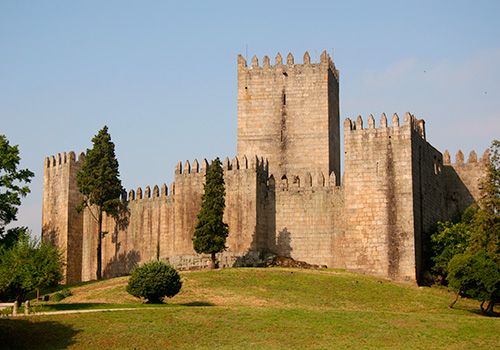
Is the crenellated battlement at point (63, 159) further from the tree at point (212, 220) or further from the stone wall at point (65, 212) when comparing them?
the tree at point (212, 220)

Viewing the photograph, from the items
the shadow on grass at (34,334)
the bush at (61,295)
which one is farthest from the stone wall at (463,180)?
the shadow on grass at (34,334)

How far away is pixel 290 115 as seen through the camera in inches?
2149

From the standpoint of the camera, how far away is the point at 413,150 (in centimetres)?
4538

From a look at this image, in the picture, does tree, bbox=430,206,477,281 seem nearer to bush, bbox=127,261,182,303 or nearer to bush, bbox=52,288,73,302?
bush, bbox=127,261,182,303

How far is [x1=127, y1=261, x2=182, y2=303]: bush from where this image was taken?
34969 millimetres

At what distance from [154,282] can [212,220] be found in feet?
35.0

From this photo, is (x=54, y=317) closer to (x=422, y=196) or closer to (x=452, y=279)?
(x=452, y=279)

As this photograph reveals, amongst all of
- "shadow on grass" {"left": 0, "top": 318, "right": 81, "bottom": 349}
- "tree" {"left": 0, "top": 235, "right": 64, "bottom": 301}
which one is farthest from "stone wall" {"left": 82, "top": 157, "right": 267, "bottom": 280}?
"shadow on grass" {"left": 0, "top": 318, "right": 81, "bottom": 349}

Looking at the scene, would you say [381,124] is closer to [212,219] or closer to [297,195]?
[297,195]

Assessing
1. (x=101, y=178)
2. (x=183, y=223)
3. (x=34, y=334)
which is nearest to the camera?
(x=34, y=334)

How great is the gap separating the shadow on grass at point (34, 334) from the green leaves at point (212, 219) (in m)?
16.1

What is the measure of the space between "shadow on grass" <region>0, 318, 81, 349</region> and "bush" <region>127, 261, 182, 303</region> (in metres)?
5.83

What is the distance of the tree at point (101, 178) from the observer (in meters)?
54.1

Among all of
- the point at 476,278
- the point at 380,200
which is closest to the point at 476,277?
the point at 476,278
